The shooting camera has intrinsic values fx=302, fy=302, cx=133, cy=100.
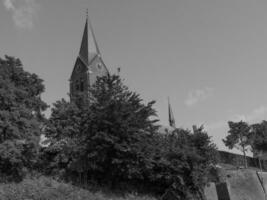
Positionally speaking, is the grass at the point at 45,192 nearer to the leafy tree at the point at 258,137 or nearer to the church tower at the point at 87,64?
the church tower at the point at 87,64

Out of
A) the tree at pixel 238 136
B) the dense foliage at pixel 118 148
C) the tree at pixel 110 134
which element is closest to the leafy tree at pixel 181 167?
the dense foliage at pixel 118 148

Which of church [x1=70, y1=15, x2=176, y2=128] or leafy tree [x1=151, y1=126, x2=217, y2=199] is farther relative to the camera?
church [x1=70, y1=15, x2=176, y2=128]

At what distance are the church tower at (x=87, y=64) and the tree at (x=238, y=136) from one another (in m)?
18.5

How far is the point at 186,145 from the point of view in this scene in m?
19.4

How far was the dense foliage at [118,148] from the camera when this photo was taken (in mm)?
16266

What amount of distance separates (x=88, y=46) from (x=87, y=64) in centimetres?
311

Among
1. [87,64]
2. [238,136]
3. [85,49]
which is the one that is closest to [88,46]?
[85,49]

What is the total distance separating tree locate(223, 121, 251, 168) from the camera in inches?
1556

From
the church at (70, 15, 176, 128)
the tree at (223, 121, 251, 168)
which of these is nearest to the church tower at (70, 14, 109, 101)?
the church at (70, 15, 176, 128)

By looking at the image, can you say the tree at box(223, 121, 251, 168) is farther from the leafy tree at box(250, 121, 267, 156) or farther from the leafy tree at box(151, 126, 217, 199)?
the leafy tree at box(151, 126, 217, 199)

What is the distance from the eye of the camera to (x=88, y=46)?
1694 inches

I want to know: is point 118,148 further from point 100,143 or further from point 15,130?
point 15,130

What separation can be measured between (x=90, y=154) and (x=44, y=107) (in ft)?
17.1

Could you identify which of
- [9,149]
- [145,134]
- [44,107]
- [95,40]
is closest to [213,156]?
[145,134]
